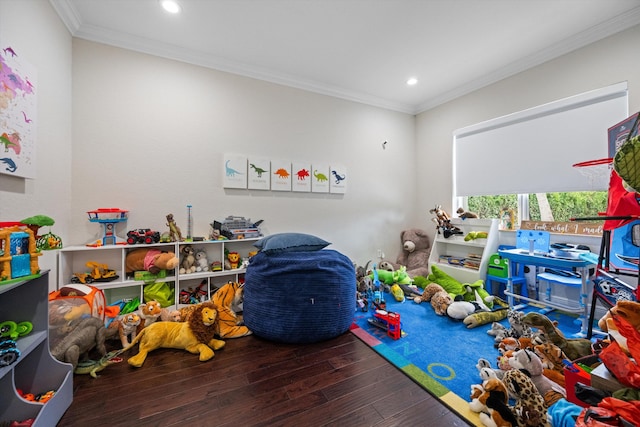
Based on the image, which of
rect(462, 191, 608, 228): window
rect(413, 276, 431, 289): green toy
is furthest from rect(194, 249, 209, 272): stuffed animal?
rect(462, 191, 608, 228): window

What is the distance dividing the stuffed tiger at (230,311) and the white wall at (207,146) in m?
0.83

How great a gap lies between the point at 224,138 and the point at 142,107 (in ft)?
2.66

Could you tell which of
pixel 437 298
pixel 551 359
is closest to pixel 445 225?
pixel 437 298

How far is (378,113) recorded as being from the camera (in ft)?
12.8

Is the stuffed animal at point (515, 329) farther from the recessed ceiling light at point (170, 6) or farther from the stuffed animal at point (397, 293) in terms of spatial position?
the recessed ceiling light at point (170, 6)

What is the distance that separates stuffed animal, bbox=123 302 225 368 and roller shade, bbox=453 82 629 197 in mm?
3564

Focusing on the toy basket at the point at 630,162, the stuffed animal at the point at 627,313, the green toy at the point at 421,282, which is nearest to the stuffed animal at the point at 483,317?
the green toy at the point at 421,282

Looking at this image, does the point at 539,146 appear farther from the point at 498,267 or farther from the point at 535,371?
the point at 535,371

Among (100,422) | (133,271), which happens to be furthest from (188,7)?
(100,422)

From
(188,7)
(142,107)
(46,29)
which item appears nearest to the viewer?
(46,29)

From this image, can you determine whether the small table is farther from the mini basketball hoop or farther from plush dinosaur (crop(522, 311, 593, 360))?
the mini basketball hoop

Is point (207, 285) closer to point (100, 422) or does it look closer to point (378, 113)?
point (100, 422)

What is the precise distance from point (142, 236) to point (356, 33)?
112 inches

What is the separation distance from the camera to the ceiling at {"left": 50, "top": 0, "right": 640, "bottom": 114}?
2105mm
